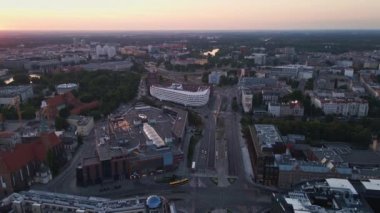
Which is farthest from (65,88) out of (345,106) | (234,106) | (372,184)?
(372,184)

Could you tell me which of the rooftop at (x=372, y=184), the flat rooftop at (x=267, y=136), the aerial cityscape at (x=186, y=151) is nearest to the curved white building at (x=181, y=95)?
the aerial cityscape at (x=186, y=151)

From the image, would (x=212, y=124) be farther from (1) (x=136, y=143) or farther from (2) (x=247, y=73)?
(2) (x=247, y=73)

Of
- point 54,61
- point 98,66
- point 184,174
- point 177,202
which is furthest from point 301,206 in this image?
point 54,61

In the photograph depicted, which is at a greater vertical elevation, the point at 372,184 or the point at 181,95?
the point at 372,184

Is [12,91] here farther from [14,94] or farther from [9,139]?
[9,139]

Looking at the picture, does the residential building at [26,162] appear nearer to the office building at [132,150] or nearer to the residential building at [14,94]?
the office building at [132,150]

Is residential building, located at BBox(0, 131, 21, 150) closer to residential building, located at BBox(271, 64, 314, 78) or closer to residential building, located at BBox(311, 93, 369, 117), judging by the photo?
residential building, located at BBox(311, 93, 369, 117)
